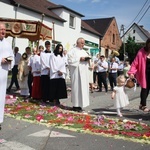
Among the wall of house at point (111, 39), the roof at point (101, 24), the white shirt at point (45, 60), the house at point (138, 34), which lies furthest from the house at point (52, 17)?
the house at point (138, 34)

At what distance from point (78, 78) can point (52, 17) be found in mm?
19802

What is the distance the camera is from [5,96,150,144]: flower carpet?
5988 mm

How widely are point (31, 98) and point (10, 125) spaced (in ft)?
13.8

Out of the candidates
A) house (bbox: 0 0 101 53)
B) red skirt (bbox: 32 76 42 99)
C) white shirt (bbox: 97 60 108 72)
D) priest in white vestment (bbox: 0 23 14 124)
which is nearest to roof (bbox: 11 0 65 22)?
house (bbox: 0 0 101 53)

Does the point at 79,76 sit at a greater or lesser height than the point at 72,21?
lesser

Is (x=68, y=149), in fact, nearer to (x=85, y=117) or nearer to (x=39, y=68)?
(x=85, y=117)

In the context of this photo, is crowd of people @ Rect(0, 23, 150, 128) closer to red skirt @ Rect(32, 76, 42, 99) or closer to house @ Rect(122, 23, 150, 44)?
red skirt @ Rect(32, 76, 42, 99)

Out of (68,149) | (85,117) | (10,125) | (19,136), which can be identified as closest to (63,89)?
(85,117)

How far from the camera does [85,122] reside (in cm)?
695

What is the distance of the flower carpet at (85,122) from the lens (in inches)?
236

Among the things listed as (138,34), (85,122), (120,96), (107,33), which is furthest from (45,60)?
(138,34)

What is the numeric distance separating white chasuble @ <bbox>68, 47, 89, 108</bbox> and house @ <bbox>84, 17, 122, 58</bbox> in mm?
32821

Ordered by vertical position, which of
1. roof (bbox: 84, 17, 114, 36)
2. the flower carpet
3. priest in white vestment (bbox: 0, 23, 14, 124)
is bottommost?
Result: the flower carpet

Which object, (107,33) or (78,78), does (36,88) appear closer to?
(78,78)
